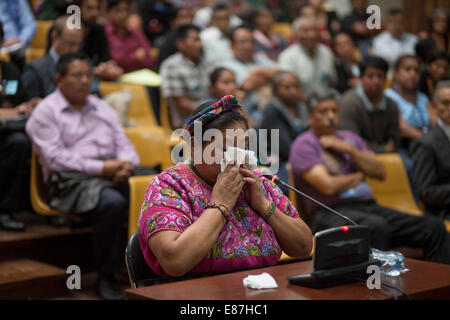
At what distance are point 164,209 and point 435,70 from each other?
173 inches

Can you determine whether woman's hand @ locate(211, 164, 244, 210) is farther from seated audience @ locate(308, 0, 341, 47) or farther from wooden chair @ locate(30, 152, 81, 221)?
seated audience @ locate(308, 0, 341, 47)

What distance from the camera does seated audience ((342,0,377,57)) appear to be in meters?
7.10

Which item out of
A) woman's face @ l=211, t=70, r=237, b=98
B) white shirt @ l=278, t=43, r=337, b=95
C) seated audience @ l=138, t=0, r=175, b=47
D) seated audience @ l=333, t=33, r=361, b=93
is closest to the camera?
woman's face @ l=211, t=70, r=237, b=98

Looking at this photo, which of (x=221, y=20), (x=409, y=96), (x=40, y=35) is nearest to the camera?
(x=40, y=35)

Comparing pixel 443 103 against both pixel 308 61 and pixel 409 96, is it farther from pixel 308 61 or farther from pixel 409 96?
pixel 308 61

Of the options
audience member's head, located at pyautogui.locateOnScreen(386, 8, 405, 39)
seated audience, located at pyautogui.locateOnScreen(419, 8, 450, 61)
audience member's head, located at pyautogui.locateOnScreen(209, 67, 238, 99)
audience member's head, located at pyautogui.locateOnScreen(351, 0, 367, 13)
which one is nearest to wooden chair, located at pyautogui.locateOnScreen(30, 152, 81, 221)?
audience member's head, located at pyautogui.locateOnScreen(209, 67, 238, 99)

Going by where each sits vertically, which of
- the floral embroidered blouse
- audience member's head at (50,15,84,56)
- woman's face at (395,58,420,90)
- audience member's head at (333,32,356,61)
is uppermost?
audience member's head at (333,32,356,61)

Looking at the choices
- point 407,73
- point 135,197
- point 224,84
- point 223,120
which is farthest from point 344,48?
point 223,120

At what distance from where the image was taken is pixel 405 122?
4.94 meters

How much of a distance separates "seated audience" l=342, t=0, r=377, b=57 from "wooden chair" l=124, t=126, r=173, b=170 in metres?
3.73

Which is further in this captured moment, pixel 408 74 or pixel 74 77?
pixel 408 74

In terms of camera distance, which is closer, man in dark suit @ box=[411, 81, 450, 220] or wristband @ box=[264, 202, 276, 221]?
wristband @ box=[264, 202, 276, 221]

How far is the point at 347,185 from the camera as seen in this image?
3.23m

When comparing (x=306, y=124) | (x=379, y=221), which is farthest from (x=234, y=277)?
(x=306, y=124)
